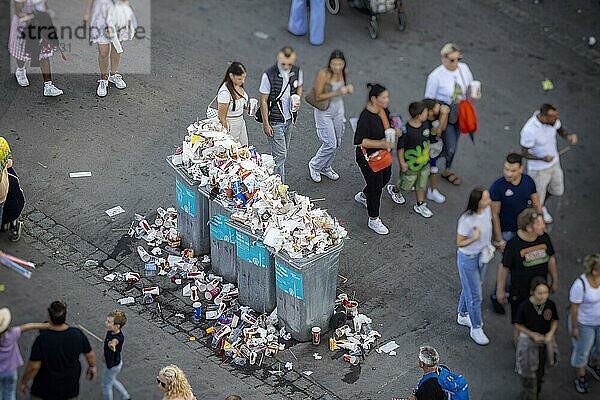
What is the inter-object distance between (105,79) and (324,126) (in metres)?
3.73

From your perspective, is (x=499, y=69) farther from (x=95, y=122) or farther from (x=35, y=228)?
(x=35, y=228)

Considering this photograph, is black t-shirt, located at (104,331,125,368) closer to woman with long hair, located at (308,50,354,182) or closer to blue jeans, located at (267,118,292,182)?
blue jeans, located at (267,118,292,182)

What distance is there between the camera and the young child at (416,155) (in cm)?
1264

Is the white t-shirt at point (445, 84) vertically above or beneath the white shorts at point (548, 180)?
above

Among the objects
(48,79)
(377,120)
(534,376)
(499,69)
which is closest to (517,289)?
(534,376)

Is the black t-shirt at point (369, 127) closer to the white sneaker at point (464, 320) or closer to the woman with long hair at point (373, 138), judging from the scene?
the woman with long hair at point (373, 138)

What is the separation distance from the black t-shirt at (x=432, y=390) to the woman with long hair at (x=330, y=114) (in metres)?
4.90

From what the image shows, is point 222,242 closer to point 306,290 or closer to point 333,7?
point 306,290

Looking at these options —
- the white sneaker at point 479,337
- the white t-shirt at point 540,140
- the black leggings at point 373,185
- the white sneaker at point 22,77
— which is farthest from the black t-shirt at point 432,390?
the white sneaker at point 22,77

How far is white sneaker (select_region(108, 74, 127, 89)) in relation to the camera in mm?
15484

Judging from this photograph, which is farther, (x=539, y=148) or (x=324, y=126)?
(x=324, y=126)

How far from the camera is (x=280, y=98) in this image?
12.9 meters

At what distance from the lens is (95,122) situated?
48.2 ft

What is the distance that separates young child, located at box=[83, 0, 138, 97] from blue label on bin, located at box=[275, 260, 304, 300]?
5.53 meters
